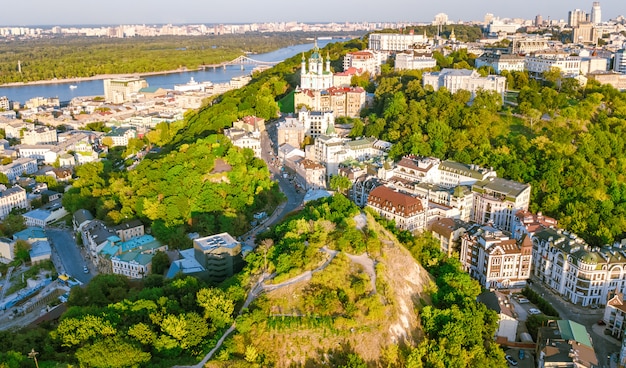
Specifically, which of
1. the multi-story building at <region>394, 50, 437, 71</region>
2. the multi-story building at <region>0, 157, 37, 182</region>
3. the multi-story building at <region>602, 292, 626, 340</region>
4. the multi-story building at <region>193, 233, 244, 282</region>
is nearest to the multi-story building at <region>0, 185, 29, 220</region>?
the multi-story building at <region>0, 157, 37, 182</region>

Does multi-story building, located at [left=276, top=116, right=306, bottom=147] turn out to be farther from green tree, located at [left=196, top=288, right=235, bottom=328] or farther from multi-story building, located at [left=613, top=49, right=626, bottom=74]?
multi-story building, located at [left=613, top=49, right=626, bottom=74]

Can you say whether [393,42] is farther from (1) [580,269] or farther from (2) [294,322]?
(2) [294,322]

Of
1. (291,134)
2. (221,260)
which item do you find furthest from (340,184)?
(221,260)

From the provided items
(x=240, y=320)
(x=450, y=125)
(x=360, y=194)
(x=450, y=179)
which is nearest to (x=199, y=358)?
(x=240, y=320)

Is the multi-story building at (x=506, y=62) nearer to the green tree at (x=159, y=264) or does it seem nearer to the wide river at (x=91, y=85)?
the green tree at (x=159, y=264)

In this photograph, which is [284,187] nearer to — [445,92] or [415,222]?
[415,222]

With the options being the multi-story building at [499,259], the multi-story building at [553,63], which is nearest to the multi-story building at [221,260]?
the multi-story building at [499,259]
